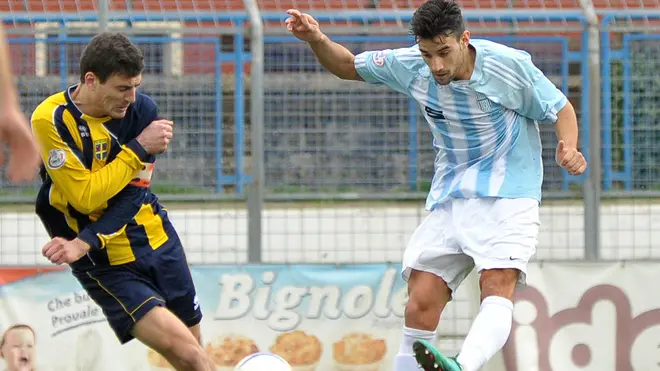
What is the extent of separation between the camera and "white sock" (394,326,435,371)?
5988 mm

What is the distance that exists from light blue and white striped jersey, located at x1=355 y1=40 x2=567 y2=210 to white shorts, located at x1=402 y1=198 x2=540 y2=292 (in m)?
0.06

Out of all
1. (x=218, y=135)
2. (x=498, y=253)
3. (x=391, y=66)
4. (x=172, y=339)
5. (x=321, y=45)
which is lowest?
(x=172, y=339)

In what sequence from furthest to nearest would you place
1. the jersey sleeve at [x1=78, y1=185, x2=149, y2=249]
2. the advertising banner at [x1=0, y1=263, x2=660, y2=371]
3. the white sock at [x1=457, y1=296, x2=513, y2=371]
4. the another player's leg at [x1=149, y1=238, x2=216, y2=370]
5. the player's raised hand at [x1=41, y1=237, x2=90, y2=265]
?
1. the advertising banner at [x1=0, y1=263, x2=660, y2=371]
2. the another player's leg at [x1=149, y1=238, x2=216, y2=370]
3. the jersey sleeve at [x1=78, y1=185, x2=149, y2=249]
4. the player's raised hand at [x1=41, y1=237, x2=90, y2=265]
5. the white sock at [x1=457, y1=296, x2=513, y2=371]

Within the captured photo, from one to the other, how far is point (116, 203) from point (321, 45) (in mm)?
1211

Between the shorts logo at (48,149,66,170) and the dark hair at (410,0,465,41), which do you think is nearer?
the dark hair at (410,0,465,41)

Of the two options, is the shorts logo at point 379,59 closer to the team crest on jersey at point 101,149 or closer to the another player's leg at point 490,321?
the another player's leg at point 490,321

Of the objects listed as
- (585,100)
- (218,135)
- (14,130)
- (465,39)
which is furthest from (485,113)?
(14,130)

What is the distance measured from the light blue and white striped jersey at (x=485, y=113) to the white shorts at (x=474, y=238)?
6 cm

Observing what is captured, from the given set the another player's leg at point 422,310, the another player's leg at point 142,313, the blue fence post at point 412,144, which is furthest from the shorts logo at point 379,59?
the blue fence post at point 412,144

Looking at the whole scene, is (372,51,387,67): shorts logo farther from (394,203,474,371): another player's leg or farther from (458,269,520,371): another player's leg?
(458,269,520,371): another player's leg

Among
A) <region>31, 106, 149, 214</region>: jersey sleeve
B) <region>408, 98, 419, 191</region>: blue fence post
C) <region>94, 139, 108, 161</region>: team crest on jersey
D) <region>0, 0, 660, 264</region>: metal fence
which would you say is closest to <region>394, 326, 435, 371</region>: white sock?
<region>31, 106, 149, 214</region>: jersey sleeve

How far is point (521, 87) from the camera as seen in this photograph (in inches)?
229

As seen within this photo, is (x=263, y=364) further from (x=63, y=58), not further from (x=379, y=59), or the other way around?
(x=63, y=58)

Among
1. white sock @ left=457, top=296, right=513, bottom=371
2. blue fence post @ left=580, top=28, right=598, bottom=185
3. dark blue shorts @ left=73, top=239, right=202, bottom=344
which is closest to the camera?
white sock @ left=457, top=296, right=513, bottom=371
